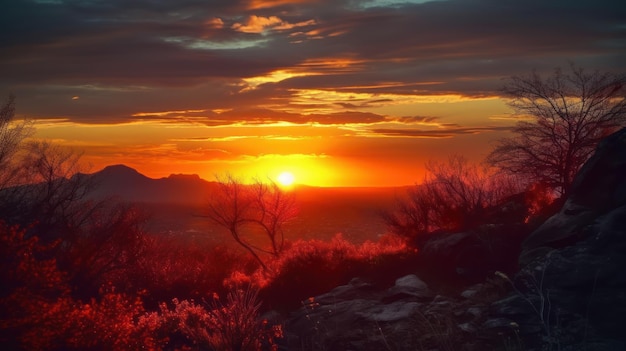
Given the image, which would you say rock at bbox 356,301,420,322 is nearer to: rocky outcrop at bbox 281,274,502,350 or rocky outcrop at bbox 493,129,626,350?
rocky outcrop at bbox 281,274,502,350

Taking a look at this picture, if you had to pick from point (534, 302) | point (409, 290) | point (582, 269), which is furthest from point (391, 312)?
point (582, 269)

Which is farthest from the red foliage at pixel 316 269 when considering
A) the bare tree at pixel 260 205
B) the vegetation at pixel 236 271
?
the bare tree at pixel 260 205

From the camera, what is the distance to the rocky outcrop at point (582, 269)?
13078mm

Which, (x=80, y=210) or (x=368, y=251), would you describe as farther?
(x=80, y=210)

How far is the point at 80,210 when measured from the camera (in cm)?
4816

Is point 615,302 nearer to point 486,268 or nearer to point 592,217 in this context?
point 592,217

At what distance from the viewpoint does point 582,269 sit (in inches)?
590

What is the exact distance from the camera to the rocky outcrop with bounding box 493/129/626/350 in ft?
42.9

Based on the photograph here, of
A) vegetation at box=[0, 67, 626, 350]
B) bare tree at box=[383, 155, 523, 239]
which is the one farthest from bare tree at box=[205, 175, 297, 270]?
bare tree at box=[383, 155, 523, 239]

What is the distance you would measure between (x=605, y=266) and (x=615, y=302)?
1274 mm

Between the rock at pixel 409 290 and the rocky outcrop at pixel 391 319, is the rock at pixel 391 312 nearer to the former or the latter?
the rocky outcrop at pixel 391 319

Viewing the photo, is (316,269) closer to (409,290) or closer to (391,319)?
(409,290)

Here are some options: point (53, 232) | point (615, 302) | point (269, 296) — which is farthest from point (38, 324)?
point (53, 232)

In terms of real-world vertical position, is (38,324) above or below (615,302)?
below
